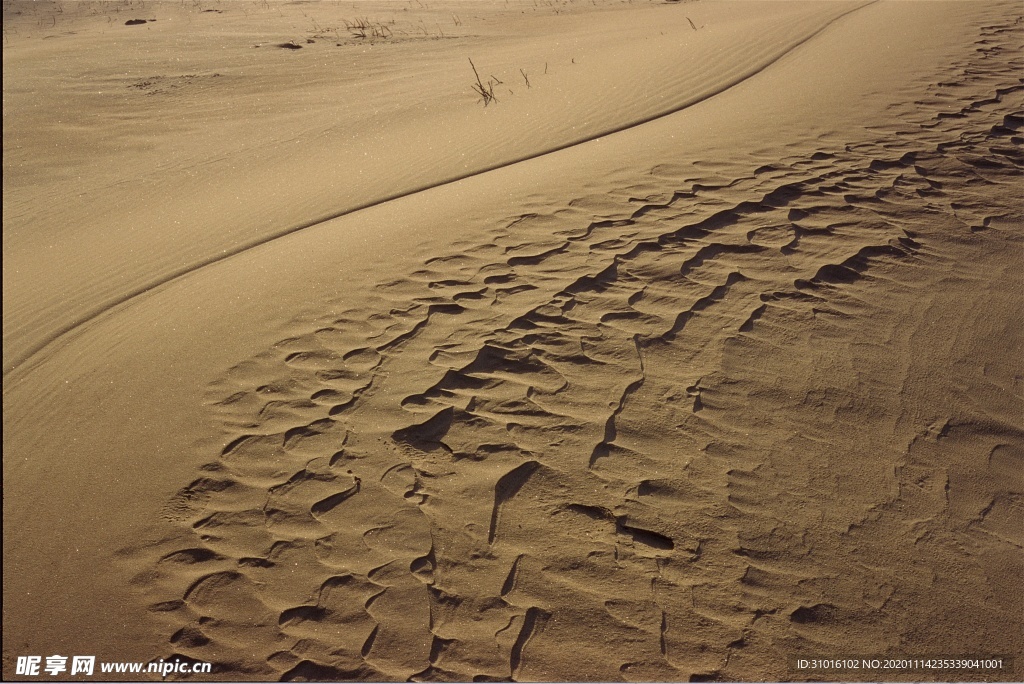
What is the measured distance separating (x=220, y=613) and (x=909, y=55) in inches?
367

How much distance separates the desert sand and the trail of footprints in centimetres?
2

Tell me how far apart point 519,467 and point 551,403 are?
462 mm

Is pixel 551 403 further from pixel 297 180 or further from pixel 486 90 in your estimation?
pixel 486 90

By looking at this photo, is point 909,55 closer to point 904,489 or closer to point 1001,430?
point 1001,430

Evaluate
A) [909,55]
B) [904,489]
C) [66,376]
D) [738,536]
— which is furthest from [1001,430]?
[909,55]

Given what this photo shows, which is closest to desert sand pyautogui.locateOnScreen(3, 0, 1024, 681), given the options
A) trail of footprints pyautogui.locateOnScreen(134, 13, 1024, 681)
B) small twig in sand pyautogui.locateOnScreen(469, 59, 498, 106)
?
trail of footprints pyautogui.locateOnScreen(134, 13, 1024, 681)

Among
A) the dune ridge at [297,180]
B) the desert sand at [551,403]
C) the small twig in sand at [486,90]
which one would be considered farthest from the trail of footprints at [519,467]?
the small twig in sand at [486,90]

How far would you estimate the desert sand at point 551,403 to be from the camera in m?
2.59

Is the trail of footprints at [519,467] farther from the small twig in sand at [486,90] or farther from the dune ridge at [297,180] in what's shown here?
the small twig in sand at [486,90]

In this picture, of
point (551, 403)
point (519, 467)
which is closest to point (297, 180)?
point (551, 403)

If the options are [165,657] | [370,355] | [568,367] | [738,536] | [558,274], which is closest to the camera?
[165,657]

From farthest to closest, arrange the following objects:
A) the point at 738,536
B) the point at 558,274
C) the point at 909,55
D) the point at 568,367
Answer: the point at 909,55 → the point at 558,274 → the point at 568,367 → the point at 738,536

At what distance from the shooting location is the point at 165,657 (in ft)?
8.38

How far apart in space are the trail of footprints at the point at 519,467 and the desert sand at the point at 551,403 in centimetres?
2
